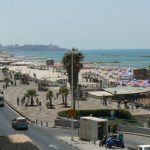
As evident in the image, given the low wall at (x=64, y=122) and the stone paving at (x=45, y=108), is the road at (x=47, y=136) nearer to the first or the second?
the low wall at (x=64, y=122)

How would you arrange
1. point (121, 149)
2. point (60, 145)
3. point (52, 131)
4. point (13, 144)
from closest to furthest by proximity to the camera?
point (13, 144), point (121, 149), point (60, 145), point (52, 131)

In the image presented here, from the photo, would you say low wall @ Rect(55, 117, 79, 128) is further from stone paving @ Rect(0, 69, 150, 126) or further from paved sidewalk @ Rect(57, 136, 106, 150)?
paved sidewalk @ Rect(57, 136, 106, 150)

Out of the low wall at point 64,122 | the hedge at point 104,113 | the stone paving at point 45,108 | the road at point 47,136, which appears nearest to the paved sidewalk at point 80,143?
the road at point 47,136

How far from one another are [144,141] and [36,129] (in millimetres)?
11433

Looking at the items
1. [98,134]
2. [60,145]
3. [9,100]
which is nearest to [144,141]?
[98,134]

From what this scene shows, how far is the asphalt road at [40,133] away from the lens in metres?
35.1

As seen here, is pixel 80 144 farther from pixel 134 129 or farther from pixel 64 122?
pixel 64 122

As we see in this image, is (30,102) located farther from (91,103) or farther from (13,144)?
(13,144)

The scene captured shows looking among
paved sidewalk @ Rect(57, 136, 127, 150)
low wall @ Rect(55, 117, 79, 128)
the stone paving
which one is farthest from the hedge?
paved sidewalk @ Rect(57, 136, 127, 150)

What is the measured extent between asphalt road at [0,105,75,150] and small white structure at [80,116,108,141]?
6.74 feet

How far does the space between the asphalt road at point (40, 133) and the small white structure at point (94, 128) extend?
205 cm

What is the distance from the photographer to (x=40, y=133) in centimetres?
4281

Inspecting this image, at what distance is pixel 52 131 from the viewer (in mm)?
44656

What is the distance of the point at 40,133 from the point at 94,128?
7088 mm
